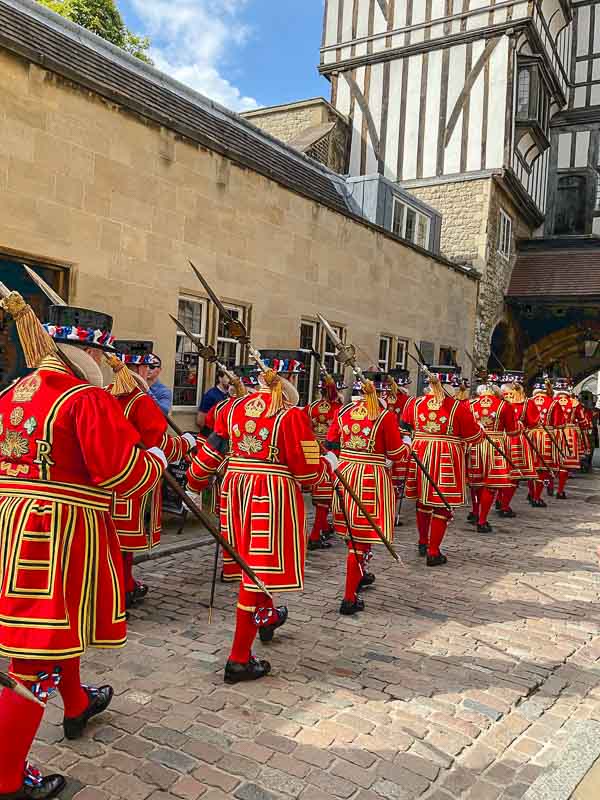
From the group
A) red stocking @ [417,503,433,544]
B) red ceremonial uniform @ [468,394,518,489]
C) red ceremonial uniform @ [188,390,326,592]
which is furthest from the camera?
red ceremonial uniform @ [468,394,518,489]

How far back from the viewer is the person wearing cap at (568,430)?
1165 cm

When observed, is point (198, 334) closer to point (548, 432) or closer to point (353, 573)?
point (353, 573)

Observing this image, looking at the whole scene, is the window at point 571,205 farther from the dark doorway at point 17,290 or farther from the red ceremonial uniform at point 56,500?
the red ceremonial uniform at point 56,500

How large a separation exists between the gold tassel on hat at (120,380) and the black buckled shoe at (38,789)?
2.37 metres

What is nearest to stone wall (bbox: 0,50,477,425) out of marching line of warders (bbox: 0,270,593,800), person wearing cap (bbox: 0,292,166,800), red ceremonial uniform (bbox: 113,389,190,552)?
marching line of warders (bbox: 0,270,593,800)

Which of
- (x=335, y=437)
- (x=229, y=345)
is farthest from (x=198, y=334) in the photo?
(x=335, y=437)

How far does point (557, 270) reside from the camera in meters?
19.8

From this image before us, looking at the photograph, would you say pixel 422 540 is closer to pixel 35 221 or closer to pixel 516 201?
pixel 35 221

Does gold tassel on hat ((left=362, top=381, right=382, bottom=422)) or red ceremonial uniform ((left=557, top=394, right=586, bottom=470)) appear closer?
gold tassel on hat ((left=362, top=381, right=382, bottom=422))

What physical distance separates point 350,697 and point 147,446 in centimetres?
183

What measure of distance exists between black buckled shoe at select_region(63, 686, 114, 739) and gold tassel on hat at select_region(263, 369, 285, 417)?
1.72 metres

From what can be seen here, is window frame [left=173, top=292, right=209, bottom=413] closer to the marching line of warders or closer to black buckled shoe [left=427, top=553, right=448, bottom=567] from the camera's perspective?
the marching line of warders

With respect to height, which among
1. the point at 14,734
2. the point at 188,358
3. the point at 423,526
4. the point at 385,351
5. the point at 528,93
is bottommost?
the point at 14,734

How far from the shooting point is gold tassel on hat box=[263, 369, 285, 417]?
393cm
